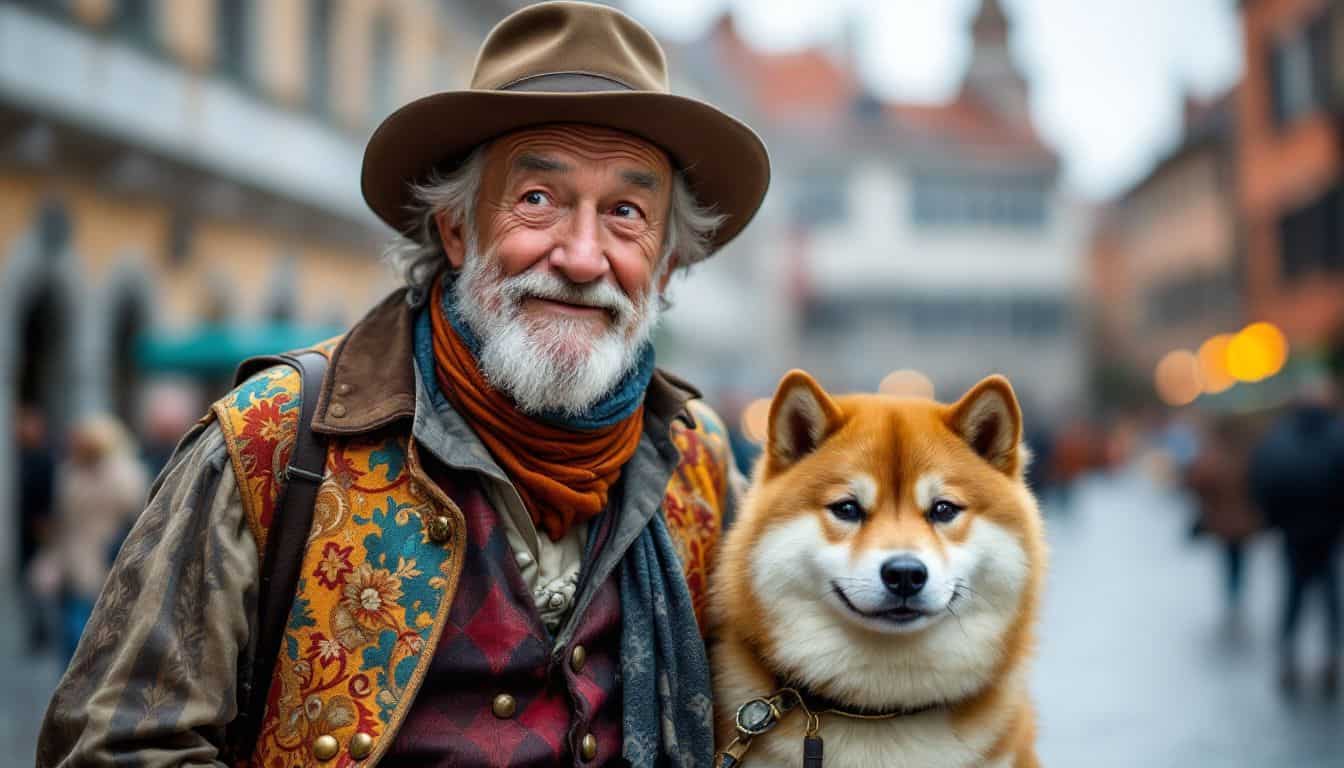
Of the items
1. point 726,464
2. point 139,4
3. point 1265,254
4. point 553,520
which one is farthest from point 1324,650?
point 1265,254

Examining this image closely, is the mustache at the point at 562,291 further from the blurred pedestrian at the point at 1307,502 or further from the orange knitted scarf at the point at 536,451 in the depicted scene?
the blurred pedestrian at the point at 1307,502

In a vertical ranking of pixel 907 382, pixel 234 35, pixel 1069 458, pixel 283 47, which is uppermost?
pixel 283 47

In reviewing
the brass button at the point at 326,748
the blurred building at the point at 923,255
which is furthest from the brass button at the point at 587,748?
the blurred building at the point at 923,255

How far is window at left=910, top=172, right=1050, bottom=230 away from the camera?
49.9m

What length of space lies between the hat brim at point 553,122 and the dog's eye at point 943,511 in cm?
85

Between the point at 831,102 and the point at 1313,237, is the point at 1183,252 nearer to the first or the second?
the point at 831,102

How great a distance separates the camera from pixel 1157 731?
7719 millimetres

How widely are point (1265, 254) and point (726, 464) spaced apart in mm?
25418

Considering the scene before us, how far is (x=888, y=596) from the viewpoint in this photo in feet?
8.58

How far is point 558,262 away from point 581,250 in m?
0.06

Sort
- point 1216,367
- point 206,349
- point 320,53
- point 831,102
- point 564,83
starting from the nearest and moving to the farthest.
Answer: point 564,83
point 206,349
point 320,53
point 1216,367
point 831,102

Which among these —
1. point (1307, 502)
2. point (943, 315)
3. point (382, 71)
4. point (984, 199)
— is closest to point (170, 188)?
point (382, 71)

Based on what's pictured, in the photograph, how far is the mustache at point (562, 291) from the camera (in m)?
2.72

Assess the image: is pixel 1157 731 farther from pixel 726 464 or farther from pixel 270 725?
pixel 270 725
